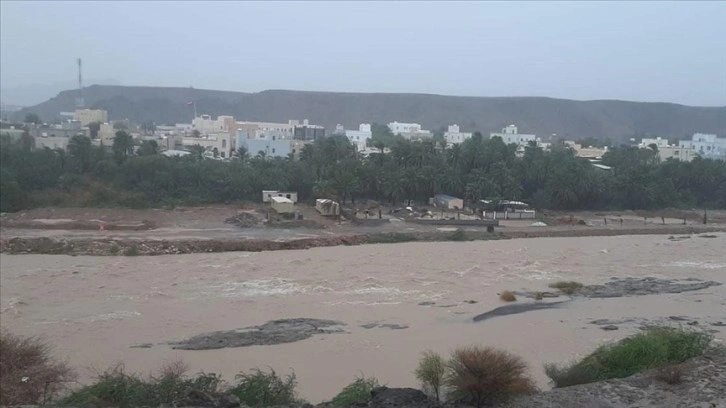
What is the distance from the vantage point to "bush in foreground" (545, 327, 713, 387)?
6.86 metres

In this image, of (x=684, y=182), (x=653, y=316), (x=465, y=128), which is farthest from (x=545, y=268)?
(x=465, y=128)

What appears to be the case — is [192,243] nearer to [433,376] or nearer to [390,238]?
[390,238]

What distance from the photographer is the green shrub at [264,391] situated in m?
6.19

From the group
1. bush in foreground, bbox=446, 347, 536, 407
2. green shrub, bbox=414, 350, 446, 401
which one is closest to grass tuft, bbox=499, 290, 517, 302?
green shrub, bbox=414, 350, 446, 401

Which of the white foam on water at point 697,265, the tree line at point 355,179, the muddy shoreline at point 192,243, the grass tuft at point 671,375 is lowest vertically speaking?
the grass tuft at point 671,375

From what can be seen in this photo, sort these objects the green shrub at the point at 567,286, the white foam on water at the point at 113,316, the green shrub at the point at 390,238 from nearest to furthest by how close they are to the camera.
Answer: the white foam on water at the point at 113,316 → the green shrub at the point at 567,286 → the green shrub at the point at 390,238

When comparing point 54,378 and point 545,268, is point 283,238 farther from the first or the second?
point 54,378

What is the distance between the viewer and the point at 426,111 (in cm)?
7062

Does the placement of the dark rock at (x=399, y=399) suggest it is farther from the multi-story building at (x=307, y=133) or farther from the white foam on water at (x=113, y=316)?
the multi-story building at (x=307, y=133)

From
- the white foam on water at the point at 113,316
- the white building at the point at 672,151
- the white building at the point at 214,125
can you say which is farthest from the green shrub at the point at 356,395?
the white building at the point at 214,125

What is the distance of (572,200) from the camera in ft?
80.3

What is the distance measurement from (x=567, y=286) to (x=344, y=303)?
13.8 feet

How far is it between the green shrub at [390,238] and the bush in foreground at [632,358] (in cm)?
1072

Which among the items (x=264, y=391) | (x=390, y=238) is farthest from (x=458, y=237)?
(x=264, y=391)
